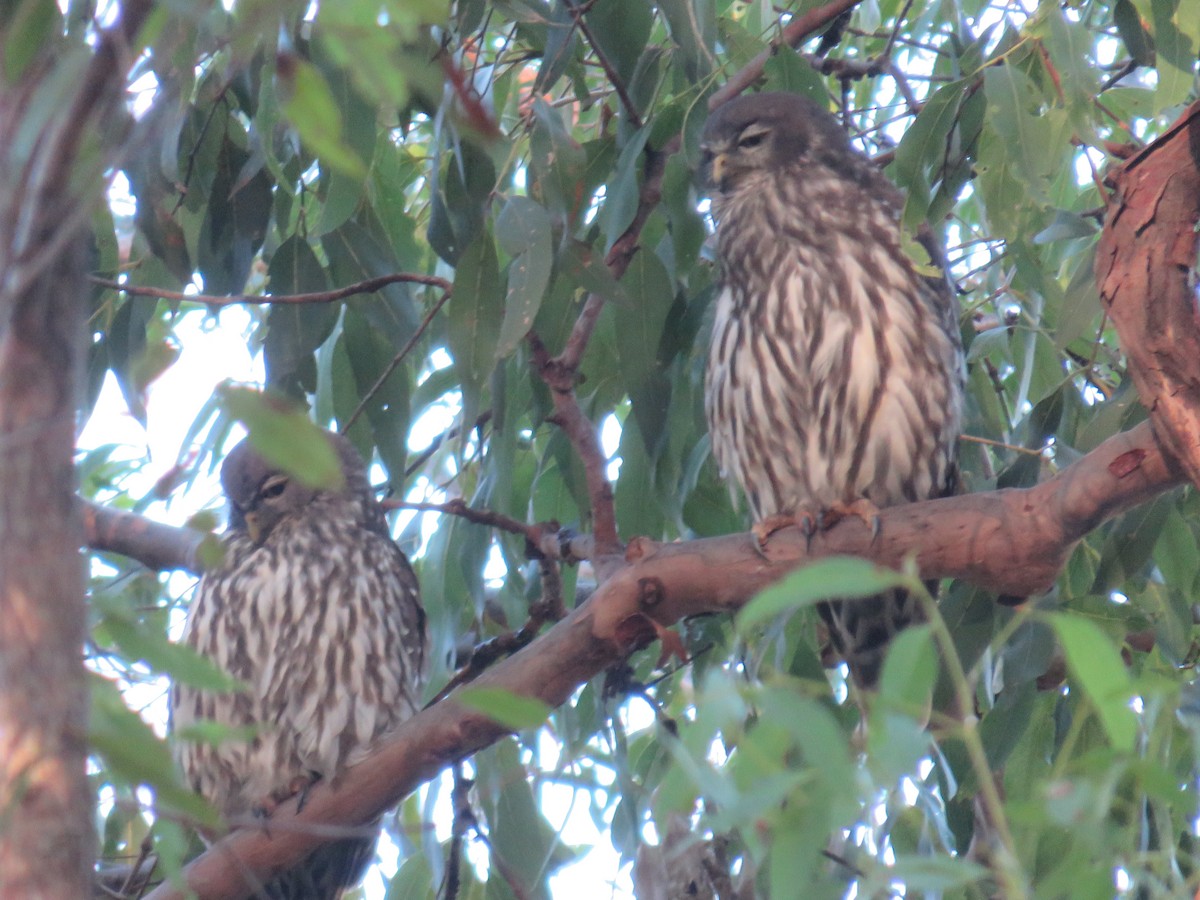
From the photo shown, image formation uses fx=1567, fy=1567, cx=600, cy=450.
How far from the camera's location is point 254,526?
10.4ft

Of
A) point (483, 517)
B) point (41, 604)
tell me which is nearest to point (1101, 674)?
point (41, 604)

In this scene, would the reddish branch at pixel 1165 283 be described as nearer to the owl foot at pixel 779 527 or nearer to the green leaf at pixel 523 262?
the owl foot at pixel 779 527

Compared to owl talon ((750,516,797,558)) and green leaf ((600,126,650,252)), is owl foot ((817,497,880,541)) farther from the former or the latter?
green leaf ((600,126,650,252))

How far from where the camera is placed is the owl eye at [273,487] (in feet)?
10.5

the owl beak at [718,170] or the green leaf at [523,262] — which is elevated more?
the owl beak at [718,170]

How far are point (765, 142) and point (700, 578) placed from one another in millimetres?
1170

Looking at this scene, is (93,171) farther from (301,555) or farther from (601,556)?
(301,555)

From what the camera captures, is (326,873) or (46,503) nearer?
(46,503)

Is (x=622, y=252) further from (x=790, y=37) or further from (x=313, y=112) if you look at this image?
(x=313, y=112)

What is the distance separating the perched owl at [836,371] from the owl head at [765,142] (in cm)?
6

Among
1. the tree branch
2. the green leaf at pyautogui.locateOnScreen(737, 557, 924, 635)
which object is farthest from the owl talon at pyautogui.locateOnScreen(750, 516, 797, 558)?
the green leaf at pyautogui.locateOnScreen(737, 557, 924, 635)

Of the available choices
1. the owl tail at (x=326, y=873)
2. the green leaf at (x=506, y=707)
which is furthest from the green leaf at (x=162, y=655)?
the owl tail at (x=326, y=873)

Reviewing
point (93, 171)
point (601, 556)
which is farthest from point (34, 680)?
point (601, 556)

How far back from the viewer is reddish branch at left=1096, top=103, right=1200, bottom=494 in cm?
184
